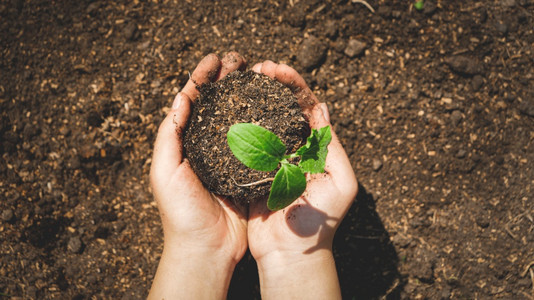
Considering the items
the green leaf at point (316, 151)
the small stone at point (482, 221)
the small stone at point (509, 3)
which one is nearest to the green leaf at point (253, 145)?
the green leaf at point (316, 151)

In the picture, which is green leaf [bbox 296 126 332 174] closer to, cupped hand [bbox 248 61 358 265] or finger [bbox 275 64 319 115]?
cupped hand [bbox 248 61 358 265]

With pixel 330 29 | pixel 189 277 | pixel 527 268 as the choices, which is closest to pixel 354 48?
pixel 330 29

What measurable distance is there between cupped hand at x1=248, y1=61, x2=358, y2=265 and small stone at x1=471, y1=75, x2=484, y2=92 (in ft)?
3.95

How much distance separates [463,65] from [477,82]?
0.15 meters

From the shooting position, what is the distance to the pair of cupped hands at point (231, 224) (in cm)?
189

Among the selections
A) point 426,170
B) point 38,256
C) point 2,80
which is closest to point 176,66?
point 2,80

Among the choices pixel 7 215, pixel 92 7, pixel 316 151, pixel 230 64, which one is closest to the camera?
pixel 316 151

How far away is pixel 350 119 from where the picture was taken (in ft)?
8.25

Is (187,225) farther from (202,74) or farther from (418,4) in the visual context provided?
(418,4)

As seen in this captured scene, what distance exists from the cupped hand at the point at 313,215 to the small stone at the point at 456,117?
103 cm

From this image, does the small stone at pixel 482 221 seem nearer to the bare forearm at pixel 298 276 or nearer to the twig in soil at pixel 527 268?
the twig in soil at pixel 527 268

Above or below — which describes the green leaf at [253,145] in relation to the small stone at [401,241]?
above

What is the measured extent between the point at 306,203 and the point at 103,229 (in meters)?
1.43

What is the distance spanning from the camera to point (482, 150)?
2508 mm
